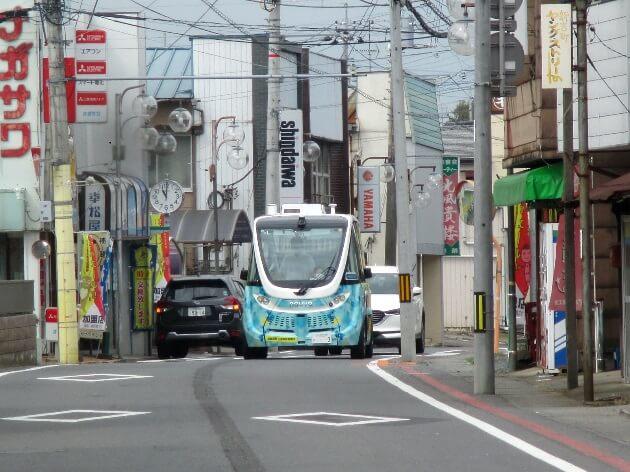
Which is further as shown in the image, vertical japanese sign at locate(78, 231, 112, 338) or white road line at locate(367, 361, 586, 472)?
vertical japanese sign at locate(78, 231, 112, 338)

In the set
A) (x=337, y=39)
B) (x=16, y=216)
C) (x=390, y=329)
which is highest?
(x=337, y=39)

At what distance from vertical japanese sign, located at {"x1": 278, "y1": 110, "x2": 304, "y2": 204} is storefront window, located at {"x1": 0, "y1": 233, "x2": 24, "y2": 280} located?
13.9 metres

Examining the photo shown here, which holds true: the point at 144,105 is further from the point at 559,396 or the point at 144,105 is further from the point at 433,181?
the point at 559,396

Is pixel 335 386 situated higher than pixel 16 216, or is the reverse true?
pixel 16 216

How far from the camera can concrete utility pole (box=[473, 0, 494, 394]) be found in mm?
17672

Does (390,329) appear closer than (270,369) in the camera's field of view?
No

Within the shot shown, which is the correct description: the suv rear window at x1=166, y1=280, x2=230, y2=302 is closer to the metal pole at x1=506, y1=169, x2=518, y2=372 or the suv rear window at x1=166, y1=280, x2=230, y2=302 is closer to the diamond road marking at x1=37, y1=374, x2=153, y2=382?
the metal pole at x1=506, y1=169, x2=518, y2=372

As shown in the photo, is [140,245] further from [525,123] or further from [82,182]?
[525,123]

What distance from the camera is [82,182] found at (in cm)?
3500

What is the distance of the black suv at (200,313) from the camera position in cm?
3238

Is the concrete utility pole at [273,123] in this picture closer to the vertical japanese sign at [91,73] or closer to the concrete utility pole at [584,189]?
the vertical japanese sign at [91,73]

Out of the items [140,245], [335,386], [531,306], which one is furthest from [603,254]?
[140,245]

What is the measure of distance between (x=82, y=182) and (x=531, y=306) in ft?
49.0

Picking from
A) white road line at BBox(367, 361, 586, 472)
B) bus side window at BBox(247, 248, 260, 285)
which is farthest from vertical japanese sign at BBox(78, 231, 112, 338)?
white road line at BBox(367, 361, 586, 472)
